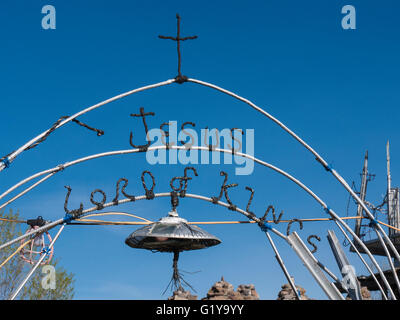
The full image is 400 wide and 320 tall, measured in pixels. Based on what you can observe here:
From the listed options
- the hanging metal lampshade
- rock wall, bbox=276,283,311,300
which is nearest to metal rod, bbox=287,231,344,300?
the hanging metal lampshade

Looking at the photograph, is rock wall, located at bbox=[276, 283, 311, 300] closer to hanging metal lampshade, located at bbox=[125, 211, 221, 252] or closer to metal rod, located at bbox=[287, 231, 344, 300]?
metal rod, located at bbox=[287, 231, 344, 300]

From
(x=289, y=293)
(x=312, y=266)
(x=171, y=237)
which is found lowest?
(x=289, y=293)

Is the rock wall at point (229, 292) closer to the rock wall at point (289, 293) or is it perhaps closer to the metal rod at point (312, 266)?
the rock wall at point (289, 293)

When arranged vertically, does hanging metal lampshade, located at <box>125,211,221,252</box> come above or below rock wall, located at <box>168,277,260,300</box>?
above

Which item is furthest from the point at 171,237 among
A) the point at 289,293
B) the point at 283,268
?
the point at 289,293

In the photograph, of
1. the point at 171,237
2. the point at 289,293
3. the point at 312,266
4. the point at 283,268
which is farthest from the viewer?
the point at 289,293

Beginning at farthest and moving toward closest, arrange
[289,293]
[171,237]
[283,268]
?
[289,293]
[283,268]
[171,237]

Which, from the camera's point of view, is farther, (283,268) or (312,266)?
(283,268)

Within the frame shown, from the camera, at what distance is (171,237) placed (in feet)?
34.0

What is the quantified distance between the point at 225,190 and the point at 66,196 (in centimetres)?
382

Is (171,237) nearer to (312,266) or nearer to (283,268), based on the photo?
(312,266)

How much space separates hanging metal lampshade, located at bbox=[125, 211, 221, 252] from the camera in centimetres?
1048
